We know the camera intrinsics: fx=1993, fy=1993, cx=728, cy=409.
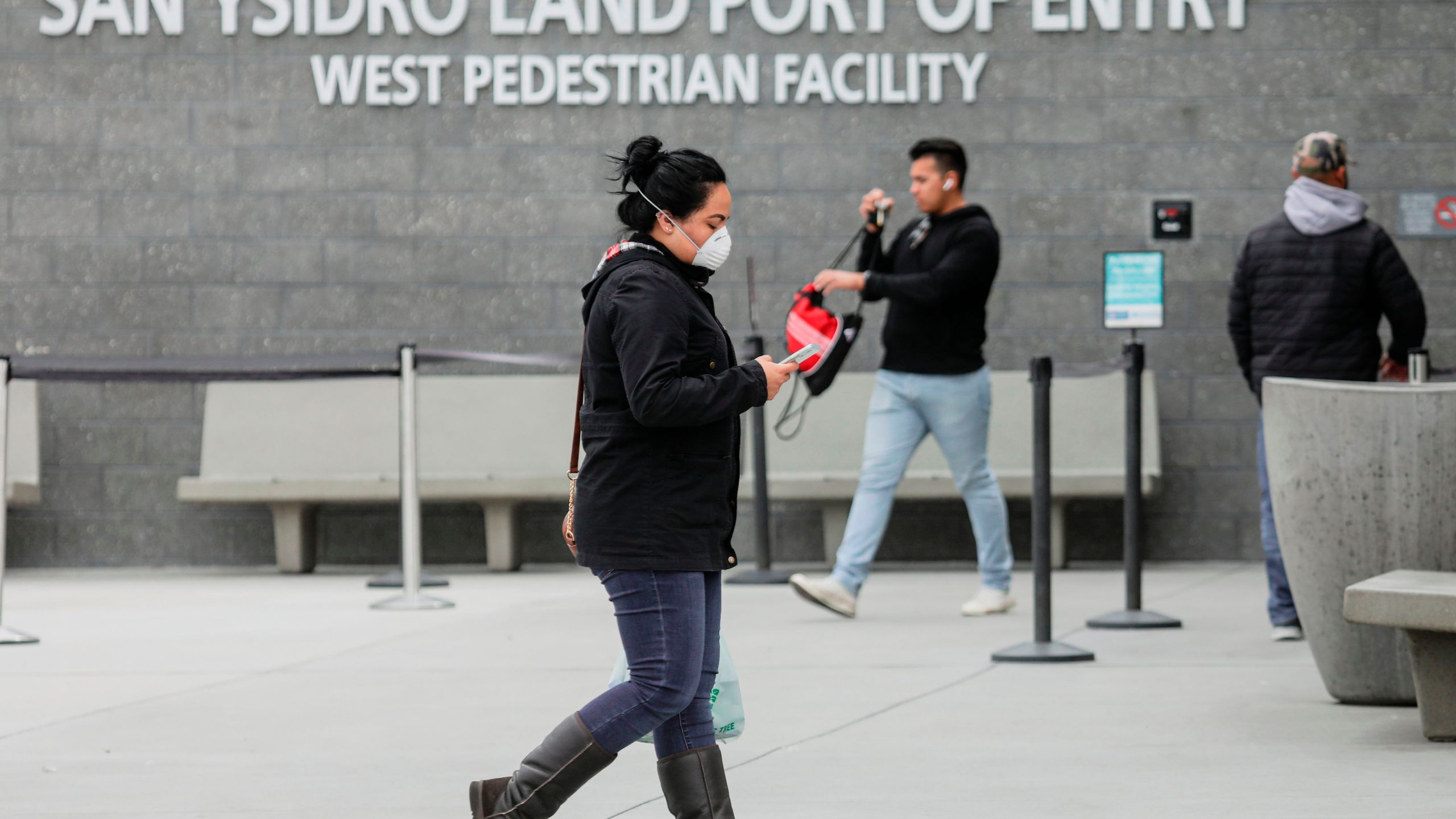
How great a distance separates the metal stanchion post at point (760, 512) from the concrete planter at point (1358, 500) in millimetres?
4565

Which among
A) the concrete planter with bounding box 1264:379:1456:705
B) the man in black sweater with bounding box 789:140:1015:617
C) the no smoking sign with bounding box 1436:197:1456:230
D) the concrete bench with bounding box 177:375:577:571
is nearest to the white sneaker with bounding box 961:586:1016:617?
the man in black sweater with bounding box 789:140:1015:617

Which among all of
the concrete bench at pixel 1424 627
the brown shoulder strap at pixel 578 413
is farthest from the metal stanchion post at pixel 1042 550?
the brown shoulder strap at pixel 578 413

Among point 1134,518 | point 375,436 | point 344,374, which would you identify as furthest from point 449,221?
point 1134,518

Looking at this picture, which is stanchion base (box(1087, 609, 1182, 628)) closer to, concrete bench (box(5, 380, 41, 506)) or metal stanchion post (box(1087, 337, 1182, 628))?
metal stanchion post (box(1087, 337, 1182, 628))

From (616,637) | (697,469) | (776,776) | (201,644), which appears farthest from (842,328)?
(697,469)

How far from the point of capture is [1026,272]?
36.0 feet

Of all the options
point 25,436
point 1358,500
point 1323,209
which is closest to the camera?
point 1358,500

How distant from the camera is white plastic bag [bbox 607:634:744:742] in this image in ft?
12.7

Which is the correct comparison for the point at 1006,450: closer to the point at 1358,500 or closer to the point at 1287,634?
the point at 1287,634

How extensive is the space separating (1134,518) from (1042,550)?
3.48ft

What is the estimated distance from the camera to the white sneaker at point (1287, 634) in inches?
282

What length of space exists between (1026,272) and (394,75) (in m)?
3.67

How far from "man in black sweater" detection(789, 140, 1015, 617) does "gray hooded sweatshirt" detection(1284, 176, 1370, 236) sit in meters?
1.23

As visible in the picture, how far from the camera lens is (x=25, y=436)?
10.9 m
